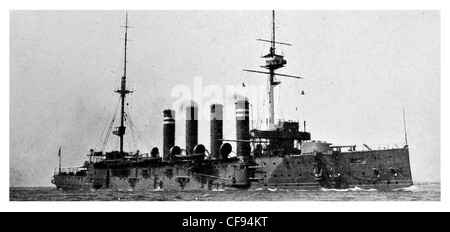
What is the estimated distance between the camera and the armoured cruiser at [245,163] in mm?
25547

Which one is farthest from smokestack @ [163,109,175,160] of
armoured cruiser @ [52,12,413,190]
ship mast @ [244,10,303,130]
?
ship mast @ [244,10,303,130]

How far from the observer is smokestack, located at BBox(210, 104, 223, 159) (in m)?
33.3

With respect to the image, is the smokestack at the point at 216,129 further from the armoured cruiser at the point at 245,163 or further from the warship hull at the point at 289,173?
the warship hull at the point at 289,173

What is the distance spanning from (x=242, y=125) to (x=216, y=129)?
289 centimetres

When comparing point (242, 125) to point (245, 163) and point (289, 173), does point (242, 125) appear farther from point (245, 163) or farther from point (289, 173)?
point (289, 173)

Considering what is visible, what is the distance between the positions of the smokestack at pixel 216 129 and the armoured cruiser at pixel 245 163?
6cm

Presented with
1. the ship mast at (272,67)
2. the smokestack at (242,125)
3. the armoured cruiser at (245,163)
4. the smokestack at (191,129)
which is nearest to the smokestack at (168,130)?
the armoured cruiser at (245,163)

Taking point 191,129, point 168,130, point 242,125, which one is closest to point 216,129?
point 191,129

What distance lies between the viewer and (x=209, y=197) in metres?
26.0

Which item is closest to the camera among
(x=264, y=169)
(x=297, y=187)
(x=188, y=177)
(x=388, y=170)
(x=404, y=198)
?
(x=404, y=198)

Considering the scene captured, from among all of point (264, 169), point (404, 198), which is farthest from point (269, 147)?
point (404, 198)
